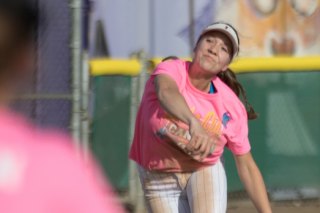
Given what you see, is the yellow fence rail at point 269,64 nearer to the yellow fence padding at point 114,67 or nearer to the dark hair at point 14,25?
the yellow fence padding at point 114,67

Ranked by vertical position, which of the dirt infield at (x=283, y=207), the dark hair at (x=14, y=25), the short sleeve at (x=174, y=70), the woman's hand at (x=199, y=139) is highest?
the dark hair at (x=14, y=25)

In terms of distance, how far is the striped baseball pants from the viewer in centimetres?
451

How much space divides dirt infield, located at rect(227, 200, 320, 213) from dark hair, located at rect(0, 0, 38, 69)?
6641 mm

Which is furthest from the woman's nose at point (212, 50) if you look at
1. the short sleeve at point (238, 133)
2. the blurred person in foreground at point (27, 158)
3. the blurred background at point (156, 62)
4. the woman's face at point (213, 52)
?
the blurred person in foreground at point (27, 158)

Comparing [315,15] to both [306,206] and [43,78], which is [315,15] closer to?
[306,206]

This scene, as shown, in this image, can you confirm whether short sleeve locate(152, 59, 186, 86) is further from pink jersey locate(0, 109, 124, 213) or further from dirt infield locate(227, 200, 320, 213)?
dirt infield locate(227, 200, 320, 213)

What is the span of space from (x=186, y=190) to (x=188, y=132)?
0.42 metres

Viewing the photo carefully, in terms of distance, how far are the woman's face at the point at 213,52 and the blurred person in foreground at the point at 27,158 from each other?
107 inches

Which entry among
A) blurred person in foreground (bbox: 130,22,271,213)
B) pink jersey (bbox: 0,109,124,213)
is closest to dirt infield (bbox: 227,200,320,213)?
blurred person in foreground (bbox: 130,22,271,213)

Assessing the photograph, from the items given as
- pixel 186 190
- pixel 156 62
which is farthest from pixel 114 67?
pixel 186 190

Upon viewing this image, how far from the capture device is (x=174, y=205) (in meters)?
4.59

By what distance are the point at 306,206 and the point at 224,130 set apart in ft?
13.8

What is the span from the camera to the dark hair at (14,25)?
1.70 meters

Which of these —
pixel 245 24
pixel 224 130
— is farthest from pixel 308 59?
pixel 224 130
